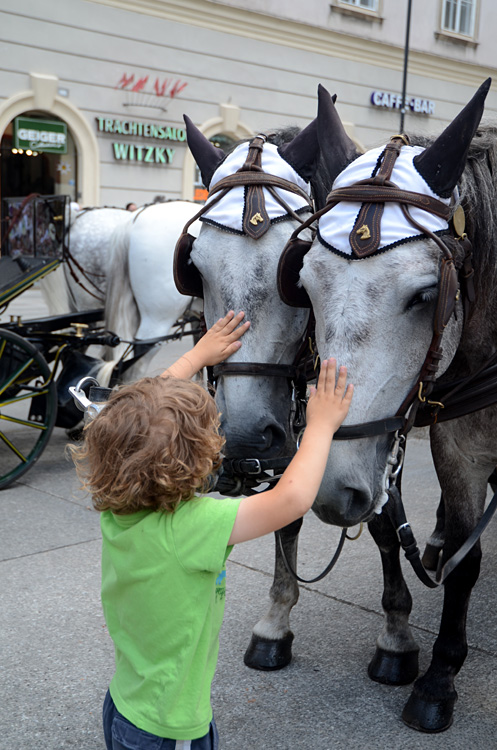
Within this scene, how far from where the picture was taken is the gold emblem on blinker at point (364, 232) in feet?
6.84

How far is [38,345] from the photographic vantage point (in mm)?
5809

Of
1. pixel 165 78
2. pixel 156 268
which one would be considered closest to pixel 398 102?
pixel 165 78

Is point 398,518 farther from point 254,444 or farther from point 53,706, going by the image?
point 53,706

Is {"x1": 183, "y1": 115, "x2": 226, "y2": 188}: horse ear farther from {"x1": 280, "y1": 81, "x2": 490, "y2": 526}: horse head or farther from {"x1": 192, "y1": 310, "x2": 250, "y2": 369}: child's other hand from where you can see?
{"x1": 280, "y1": 81, "x2": 490, "y2": 526}: horse head

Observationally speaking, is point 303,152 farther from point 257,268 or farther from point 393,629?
point 393,629

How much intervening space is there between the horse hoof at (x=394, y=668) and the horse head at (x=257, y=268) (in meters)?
0.85

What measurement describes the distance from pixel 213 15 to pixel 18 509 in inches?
573

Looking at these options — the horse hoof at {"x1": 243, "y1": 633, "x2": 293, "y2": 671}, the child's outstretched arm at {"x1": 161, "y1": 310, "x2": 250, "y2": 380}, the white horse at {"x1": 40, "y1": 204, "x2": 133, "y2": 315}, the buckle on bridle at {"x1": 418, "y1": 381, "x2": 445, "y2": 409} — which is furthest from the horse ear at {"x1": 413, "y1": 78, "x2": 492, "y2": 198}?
the white horse at {"x1": 40, "y1": 204, "x2": 133, "y2": 315}

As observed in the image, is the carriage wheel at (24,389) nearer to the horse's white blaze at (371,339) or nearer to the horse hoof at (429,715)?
the horse hoof at (429,715)

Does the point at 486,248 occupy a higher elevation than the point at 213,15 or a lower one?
lower

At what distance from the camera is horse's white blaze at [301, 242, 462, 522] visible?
2.04 meters

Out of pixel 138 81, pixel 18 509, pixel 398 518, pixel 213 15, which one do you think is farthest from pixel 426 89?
pixel 398 518

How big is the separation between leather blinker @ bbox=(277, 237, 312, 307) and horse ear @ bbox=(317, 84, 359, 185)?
0.88 feet

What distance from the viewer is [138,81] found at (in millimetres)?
15852
